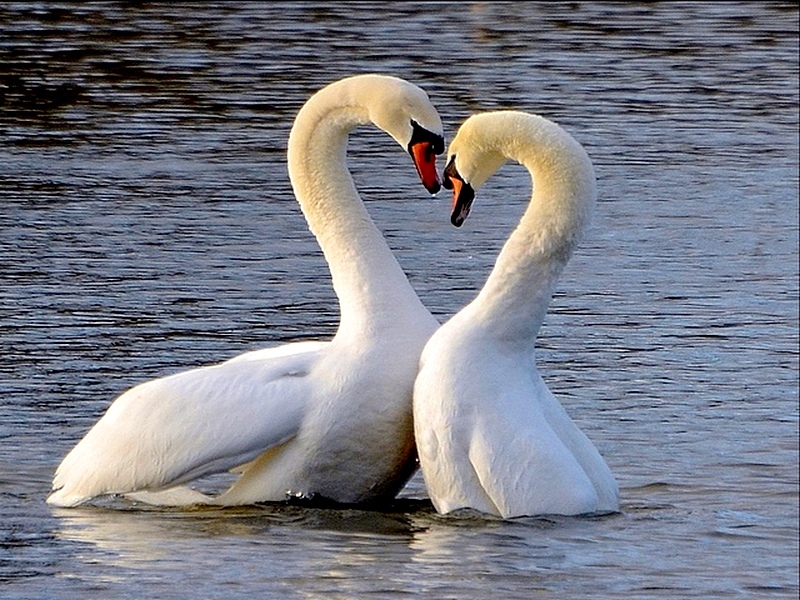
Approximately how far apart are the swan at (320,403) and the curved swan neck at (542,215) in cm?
38

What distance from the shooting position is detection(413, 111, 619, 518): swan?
746cm

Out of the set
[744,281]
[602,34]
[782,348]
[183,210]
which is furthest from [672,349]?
[602,34]

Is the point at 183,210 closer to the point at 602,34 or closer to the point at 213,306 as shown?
the point at 213,306

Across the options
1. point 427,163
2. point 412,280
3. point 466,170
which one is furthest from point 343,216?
point 412,280

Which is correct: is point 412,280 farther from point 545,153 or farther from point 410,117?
point 545,153

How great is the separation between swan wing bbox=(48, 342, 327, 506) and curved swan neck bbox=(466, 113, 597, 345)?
0.76m

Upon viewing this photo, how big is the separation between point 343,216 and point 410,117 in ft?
1.50

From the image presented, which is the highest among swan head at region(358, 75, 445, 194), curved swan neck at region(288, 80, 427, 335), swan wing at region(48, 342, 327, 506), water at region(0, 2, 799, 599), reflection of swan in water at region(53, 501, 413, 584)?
swan head at region(358, 75, 445, 194)

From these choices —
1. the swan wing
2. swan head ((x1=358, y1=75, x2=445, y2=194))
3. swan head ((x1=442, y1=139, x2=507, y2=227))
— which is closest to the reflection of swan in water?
the swan wing

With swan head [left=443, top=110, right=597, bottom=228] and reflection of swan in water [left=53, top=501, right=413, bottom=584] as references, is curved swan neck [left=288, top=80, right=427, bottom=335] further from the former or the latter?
reflection of swan in water [left=53, top=501, right=413, bottom=584]

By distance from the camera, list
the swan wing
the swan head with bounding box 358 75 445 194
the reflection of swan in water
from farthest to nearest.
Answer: the swan head with bounding box 358 75 445 194 → the swan wing → the reflection of swan in water

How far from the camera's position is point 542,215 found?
25.3 ft

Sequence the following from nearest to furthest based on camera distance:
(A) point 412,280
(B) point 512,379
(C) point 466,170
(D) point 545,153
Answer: (B) point 512,379
(D) point 545,153
(C) point 466,170
(A) point 412,280

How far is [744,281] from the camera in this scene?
11938 mm
